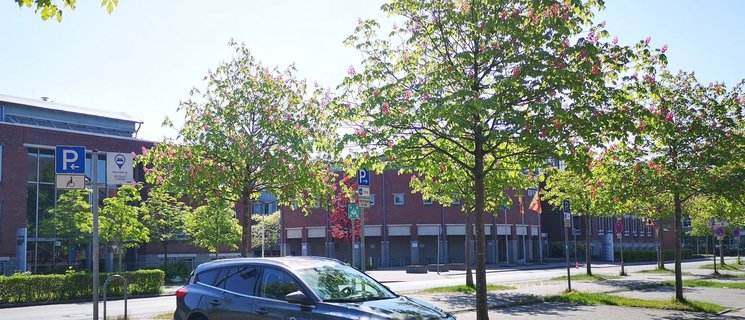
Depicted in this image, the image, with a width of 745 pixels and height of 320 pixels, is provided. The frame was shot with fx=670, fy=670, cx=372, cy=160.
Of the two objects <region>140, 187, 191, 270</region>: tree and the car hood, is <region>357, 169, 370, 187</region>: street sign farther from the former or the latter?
<region>140, 187, 191, 270</region>: tree

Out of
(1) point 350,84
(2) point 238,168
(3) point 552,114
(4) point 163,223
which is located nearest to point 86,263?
(4) point 163,223

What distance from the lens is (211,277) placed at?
9.62m

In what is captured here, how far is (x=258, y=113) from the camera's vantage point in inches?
667

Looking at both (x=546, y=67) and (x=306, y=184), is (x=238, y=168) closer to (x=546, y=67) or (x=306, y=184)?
(x=306, y=184)

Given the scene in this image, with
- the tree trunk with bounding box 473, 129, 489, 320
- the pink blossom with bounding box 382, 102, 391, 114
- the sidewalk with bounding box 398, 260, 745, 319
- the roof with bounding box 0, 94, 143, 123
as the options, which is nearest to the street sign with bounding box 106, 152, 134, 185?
the pink blossom with bounding box 382, 102, 391, 114

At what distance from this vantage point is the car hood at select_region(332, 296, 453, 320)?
7699mm

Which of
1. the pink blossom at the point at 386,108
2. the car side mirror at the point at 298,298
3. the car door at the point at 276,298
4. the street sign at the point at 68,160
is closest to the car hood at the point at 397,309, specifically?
the car side mirror at the point at 298,298

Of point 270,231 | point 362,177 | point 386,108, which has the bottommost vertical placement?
point 270,231

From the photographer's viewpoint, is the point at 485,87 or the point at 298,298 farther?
the point at 485,87

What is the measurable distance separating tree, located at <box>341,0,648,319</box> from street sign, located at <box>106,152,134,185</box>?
392 cm

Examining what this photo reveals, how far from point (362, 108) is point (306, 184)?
4858mm

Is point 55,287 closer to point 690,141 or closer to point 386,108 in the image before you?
point 386,108

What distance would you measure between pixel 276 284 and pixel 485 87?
5.37 meters

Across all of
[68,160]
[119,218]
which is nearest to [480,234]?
[68,160]
